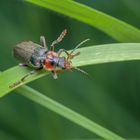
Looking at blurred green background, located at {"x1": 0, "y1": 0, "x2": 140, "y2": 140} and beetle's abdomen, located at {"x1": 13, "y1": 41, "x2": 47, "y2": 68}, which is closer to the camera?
beetle's abdomen, located at {"x1": 13, "y1": 41, "x2": 47, "y2": 68}

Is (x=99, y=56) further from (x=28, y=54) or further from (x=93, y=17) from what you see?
(x=28, y=54)

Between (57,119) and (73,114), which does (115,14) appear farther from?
(73,114)

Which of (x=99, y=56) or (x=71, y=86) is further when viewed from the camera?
(x=71, y=86)

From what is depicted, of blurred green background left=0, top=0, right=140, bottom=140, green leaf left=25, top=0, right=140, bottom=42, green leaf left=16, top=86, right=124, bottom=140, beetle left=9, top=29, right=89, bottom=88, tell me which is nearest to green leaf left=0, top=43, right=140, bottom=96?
green leaf left=16, top=86, right=124, bottom=140

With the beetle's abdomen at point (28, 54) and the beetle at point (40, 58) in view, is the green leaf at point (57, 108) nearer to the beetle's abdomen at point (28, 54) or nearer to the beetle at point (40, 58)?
the beetle at point (40, 58)

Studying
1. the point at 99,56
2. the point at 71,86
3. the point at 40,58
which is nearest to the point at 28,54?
the point at 40,58

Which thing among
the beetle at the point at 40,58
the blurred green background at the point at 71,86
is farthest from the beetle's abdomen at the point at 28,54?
the blurred green background at the point at 71,86

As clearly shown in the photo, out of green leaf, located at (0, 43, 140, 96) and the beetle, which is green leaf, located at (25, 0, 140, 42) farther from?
the beetle
